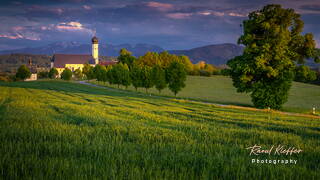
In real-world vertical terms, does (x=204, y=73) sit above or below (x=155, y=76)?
above

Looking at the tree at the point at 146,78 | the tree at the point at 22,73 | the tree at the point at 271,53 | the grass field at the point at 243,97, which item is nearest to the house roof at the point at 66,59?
the tree at the point at 22,73

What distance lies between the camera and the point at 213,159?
496 centimetres

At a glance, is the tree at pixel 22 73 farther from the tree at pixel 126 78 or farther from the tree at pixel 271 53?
the tree at pixel 271 53

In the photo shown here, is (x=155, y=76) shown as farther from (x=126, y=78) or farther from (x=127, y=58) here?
(x=127, y=58)

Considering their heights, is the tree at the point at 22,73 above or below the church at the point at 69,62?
below

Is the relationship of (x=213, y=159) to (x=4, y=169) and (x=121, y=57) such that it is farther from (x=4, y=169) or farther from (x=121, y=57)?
(x=121, y=57)

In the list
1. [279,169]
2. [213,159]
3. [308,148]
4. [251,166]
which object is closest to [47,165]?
[213,159]

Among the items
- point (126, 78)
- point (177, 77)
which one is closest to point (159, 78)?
→ point (177, 77)

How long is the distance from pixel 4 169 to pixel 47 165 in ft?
2.24

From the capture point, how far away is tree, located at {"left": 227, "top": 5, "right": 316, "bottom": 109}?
27266mm

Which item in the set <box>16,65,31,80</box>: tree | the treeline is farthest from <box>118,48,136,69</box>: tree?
<box>16,65,31,80</box>: tree

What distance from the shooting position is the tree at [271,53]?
1073 inches

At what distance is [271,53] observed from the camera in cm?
2783

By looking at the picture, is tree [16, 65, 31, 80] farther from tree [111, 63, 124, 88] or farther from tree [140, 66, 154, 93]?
tree [140, 66, 154, 93]
